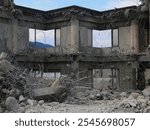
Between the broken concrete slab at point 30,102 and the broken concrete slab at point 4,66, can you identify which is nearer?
the broken concrete slab at point 30,102

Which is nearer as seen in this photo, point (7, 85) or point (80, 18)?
point (7, 85)

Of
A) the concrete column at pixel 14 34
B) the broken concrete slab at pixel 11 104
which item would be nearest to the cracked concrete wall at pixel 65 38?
the concrete column at pixel 14 34

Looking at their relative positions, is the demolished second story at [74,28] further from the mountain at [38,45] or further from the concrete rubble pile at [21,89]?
the concrete rubble pile at [21,89]

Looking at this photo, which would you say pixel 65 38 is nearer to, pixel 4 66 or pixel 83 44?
pixel 83 44

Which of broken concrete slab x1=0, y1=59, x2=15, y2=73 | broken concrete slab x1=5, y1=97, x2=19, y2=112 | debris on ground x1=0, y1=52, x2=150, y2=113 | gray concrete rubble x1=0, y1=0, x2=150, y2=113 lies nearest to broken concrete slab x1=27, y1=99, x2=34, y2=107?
debris on ground x1=0, y1=52, x2=150, y2=113

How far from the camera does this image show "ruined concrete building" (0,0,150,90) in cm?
2453

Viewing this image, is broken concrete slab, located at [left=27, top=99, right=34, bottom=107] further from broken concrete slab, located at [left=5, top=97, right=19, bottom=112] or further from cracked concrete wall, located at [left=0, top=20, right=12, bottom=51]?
cracked concrete wall, located at [left=0, top=20, right=12, bottom=51]

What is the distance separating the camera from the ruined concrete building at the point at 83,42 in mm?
24531

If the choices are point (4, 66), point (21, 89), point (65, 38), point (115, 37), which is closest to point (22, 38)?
point (65, 38)

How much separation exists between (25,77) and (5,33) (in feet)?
39.3

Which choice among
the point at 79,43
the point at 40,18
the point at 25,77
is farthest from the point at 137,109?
the point at 40,18

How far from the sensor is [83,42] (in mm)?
27125

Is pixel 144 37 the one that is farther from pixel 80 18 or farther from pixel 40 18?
pixel 40 18

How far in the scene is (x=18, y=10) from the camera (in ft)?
80.2
